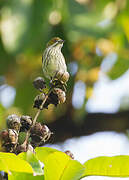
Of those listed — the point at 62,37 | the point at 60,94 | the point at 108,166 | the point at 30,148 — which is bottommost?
the point at 62,37

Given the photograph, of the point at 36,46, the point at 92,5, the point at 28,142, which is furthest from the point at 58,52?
the point at 92,5

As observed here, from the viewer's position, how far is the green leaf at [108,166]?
1291 millimetres

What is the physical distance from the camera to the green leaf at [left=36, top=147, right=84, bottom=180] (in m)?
1.24

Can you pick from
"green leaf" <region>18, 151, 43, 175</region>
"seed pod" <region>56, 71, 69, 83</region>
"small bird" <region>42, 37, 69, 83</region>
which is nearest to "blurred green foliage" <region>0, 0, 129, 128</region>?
"small bird" <region>42, 37, 69, 83</region>

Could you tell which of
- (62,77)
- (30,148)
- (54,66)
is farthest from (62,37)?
(30,148)

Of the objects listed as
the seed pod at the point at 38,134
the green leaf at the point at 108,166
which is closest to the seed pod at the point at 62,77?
the seed pod at the point at 38,134

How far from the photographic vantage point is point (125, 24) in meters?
4.15

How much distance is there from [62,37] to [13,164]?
2.96 meters

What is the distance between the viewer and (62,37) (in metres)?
4.03

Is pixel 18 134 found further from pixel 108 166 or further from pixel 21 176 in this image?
pixel 108 166

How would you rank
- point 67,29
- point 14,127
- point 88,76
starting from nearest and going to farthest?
point 14,127 → point 67,29 → point 88,76

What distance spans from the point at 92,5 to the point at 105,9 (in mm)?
160

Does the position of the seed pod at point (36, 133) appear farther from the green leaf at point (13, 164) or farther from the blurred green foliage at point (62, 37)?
the blurred green foliage at point (62, 37)

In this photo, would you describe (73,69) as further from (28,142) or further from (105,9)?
(28,142)
